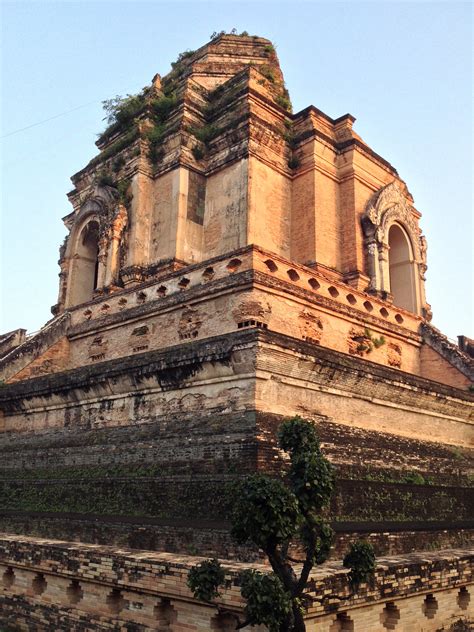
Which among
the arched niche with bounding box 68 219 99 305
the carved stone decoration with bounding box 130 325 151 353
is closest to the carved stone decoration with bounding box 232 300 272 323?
the carved stone decoration with bounding box 130 325 151 353

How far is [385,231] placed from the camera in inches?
767

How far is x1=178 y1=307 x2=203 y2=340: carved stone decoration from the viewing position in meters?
13.4

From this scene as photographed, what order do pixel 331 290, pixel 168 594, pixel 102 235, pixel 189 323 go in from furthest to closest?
1. pixel 102 235
2. pixel 331 290
3. pixel 189 323
4. pixel 168 594

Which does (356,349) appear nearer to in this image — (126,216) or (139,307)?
(139,307)

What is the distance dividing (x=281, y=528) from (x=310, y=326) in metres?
8.93

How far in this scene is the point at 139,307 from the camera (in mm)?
14664

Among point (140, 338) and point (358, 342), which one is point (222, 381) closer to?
point (140, 338)

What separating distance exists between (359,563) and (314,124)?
54.3ft

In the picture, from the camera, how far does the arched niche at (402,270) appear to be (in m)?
20.3

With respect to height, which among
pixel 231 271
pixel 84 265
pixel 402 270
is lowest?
pixel 231 271

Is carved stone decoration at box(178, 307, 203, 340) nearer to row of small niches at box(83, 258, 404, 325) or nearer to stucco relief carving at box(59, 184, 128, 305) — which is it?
row of small niches at box(83, 258, 404, 325)

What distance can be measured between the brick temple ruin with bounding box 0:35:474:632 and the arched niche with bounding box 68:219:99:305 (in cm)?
6

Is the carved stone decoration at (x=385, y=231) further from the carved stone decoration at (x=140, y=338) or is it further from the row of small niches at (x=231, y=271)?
the carved stone decoration at (x=140, y=338)

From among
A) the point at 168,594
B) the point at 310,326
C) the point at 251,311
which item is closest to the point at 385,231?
the point at 310,326
